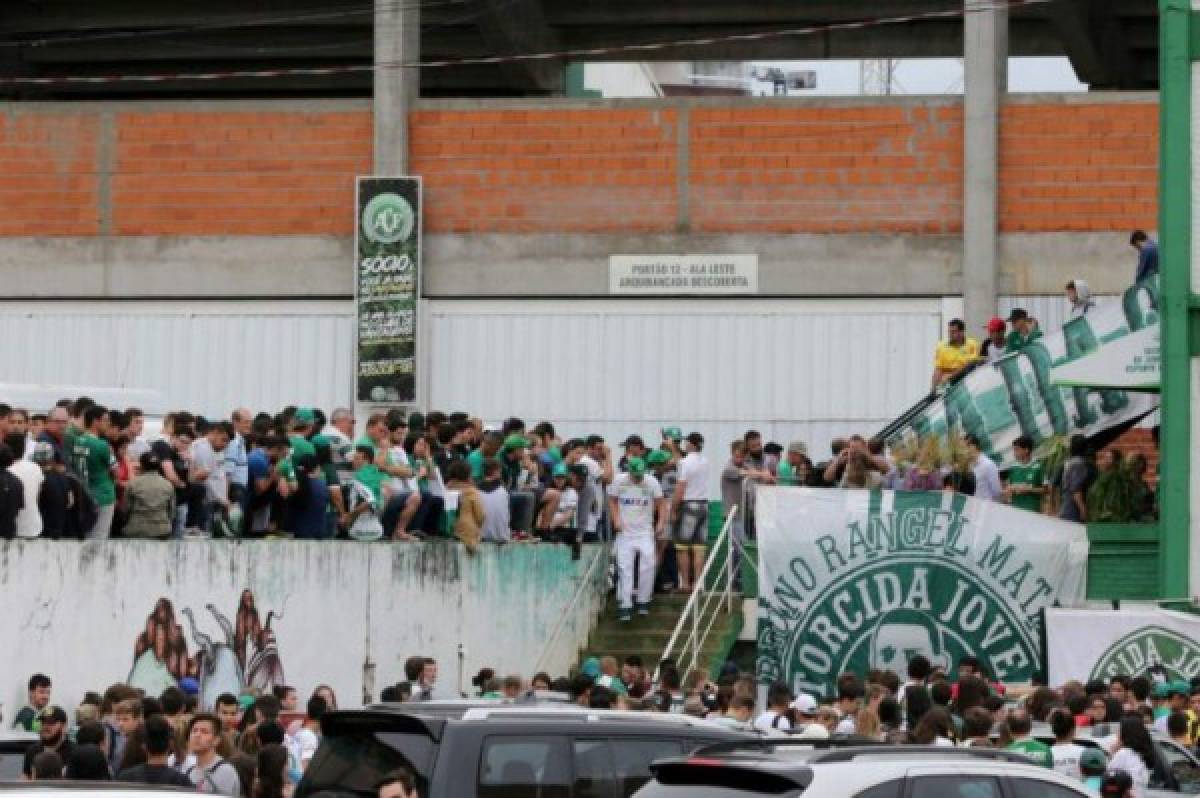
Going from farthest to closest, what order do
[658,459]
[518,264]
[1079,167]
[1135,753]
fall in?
[518,264]
[1079,167]
[658,459]
[1135,753]

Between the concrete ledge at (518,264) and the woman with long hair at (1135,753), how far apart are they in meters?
19.2

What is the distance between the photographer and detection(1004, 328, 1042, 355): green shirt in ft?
102

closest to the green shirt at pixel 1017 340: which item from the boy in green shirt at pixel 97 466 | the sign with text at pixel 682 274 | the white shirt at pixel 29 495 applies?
the sign with text at pixel 682 274

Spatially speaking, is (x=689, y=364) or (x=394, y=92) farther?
(x=394, y=92)

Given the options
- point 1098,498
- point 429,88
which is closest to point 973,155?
point 1098,498

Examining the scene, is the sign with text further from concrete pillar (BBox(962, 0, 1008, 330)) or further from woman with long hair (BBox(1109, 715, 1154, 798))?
woman with long hair (BBox(1109, 715, 1154, 798))

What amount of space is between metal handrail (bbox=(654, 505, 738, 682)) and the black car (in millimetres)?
12988

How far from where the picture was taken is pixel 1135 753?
16812mm

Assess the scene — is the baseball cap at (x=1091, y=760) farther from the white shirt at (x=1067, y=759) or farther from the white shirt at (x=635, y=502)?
the white shirt at (x=635, y=502)

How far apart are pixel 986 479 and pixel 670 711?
32.5 ft

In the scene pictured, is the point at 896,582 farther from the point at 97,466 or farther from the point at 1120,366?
the point at 97,466

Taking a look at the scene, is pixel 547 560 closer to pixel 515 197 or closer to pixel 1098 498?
pixel 1098 498

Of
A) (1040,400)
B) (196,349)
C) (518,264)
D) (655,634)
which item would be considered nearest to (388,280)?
(518,264)

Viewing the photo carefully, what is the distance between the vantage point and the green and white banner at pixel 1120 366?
28672mm
